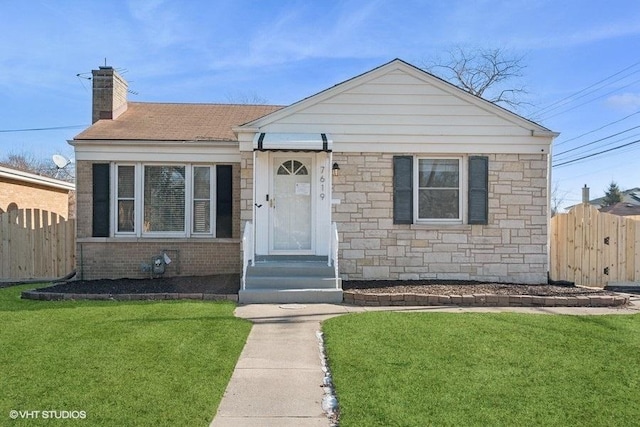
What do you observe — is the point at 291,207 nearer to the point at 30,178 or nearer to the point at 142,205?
the point at 142,205

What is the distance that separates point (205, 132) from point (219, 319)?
5.99 m

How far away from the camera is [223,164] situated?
1090cm

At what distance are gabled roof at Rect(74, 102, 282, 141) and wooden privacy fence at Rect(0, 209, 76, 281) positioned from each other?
2344mm

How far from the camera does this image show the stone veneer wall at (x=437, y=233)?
977 centimetres

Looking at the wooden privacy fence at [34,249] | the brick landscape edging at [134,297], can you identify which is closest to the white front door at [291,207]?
the brick landscape edging at [134,297]

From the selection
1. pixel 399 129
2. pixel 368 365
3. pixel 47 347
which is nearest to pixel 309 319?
pixel 368 365

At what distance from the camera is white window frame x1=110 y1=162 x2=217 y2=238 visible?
1076 centimetres

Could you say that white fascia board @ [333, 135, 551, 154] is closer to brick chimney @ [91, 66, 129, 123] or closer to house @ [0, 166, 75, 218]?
brick chimney @ [91, 66, 129, 123]

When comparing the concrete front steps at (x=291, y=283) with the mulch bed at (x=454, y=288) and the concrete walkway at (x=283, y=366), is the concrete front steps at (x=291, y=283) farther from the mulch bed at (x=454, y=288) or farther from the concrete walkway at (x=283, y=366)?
the mulch bed at (x=454, y=288)

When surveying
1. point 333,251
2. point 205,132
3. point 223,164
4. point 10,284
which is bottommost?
point 10,284

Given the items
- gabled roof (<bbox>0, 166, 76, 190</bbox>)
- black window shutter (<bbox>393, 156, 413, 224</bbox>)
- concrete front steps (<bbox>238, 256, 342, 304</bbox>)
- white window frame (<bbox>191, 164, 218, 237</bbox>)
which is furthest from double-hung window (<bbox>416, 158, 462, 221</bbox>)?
gabled roof (<bbox>0, 166, 76, 190</bbox>)

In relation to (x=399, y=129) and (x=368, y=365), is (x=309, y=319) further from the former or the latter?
(x=399, y=129)

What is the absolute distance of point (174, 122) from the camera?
39.9ft

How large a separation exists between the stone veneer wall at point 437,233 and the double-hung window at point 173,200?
2750 millimetres
